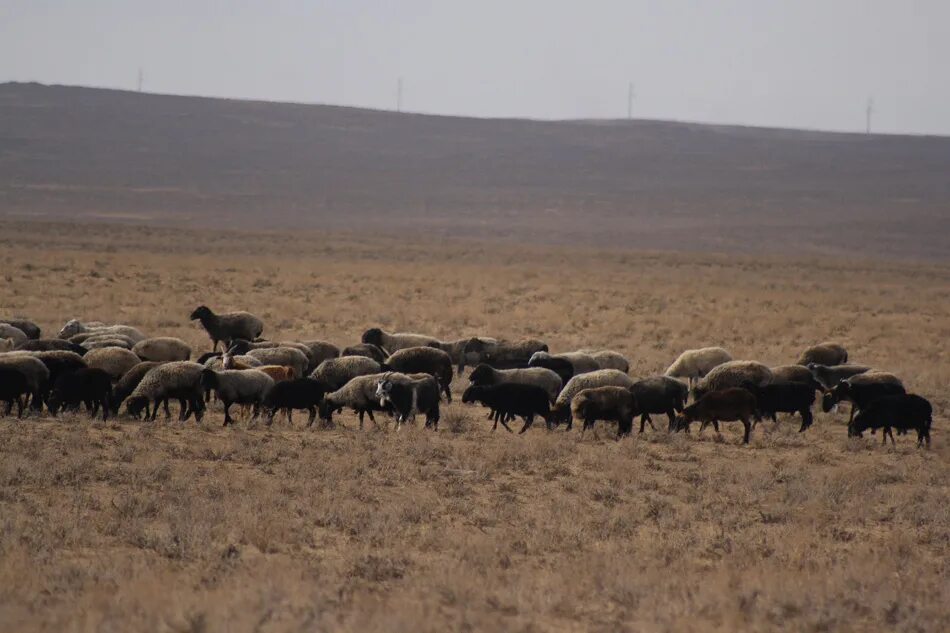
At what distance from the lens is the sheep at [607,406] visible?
13195 millimetres

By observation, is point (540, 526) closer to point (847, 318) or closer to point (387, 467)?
point (387, 467)

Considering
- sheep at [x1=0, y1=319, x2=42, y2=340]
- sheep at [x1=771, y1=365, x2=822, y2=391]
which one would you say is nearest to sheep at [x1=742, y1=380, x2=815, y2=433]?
sheep at [x1=771, y1=365, x2=822, y2=391]

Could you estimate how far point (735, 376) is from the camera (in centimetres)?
1517

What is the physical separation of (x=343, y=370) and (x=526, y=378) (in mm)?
2515

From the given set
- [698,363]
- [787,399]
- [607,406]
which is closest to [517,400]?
[607,406]

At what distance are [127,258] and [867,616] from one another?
36.3 metres

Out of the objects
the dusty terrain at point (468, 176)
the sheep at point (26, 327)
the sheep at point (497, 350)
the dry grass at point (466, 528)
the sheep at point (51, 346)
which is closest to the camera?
the dry grass at point (466, 528)

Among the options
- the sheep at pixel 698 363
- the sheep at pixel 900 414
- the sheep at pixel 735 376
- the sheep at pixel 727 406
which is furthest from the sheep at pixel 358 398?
the sheep at pixel 900 414

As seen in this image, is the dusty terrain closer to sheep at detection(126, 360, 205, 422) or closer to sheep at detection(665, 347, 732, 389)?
sheep at detection(665, 347, 732, 389)

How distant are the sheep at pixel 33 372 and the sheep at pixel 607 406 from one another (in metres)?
6.51

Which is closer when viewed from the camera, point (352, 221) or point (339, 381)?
point (339, 381)

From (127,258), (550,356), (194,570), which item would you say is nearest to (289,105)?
(127,258)

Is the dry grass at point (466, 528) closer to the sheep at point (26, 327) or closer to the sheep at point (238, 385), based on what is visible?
the sheep at point (238, 385)

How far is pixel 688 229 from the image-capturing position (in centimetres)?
8369
